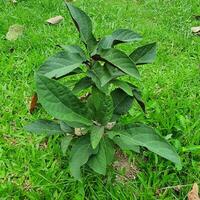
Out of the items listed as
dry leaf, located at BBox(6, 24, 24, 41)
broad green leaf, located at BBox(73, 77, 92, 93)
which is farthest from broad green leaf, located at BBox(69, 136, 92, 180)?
dry leaf, located at BBox(6, 24, 24, 41)

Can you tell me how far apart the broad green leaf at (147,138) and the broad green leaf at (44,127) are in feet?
0.92

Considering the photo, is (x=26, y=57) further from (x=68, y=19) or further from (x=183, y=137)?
(x=183, y=137)

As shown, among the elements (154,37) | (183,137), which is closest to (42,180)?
(183,137)

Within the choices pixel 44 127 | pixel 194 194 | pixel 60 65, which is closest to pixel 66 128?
pixel 44 127

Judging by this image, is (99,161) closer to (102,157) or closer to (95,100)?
(102,157)

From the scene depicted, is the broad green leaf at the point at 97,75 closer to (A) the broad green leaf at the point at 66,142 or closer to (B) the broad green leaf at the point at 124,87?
(B) the broad green leaf at the point at 124,87

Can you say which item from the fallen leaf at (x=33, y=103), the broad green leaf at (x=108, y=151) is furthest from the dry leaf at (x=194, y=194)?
the fallen leaf at (x=33, y=103)

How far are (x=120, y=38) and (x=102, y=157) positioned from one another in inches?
20.1

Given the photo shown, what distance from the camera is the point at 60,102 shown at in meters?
1.67

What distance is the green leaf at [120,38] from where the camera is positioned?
1.72 m

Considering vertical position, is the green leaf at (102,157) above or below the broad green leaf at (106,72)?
below

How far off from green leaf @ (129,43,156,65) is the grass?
50cm

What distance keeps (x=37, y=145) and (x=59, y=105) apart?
55cm

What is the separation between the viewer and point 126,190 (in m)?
1.86
